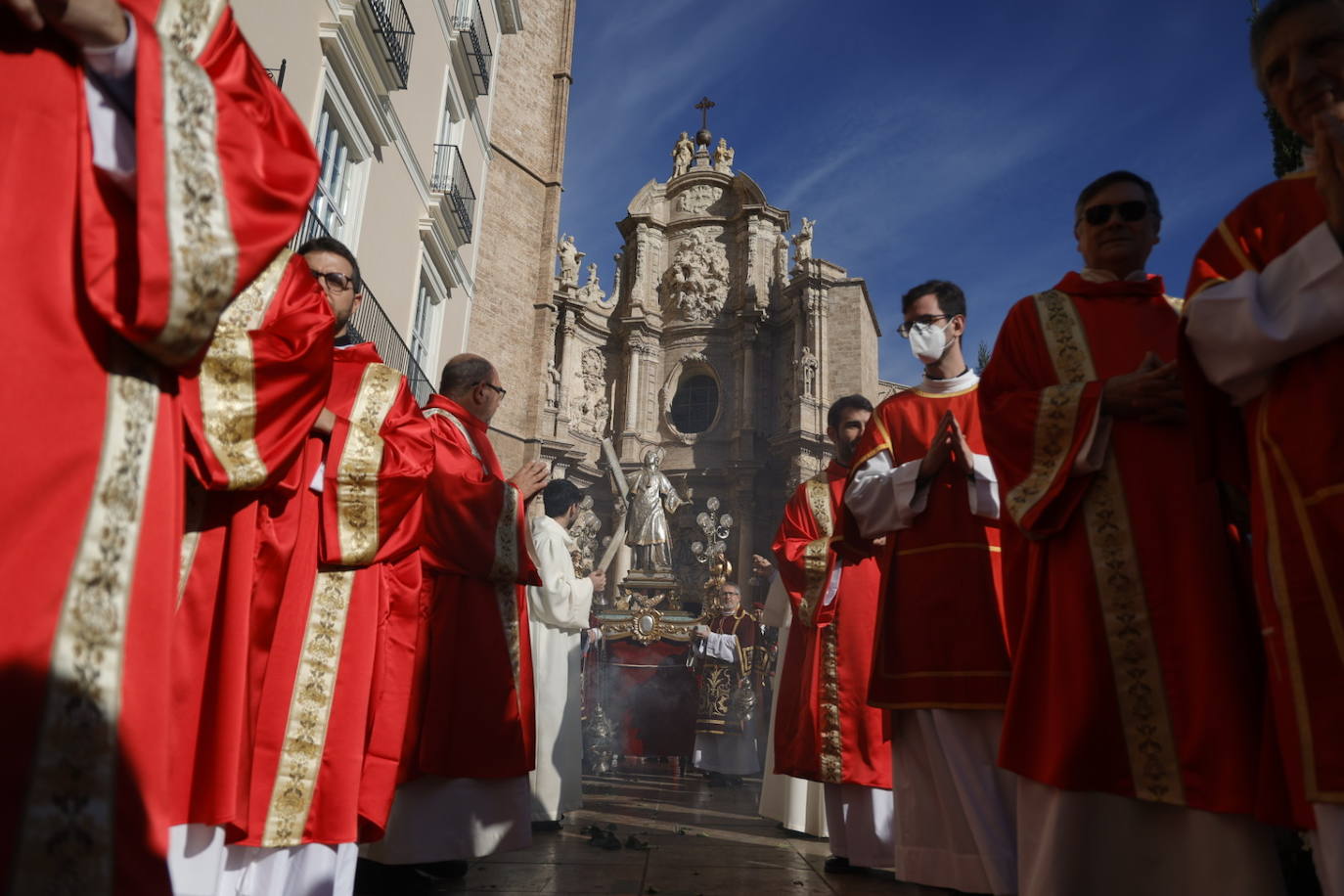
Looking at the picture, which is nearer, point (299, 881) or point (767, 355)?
point (299, 881)

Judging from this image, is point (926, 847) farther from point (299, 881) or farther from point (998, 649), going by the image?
point (299, 881)

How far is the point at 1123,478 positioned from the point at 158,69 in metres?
2.40

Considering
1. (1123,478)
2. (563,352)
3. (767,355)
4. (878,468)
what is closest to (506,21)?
(563,352)

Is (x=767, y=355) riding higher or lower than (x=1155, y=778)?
higher

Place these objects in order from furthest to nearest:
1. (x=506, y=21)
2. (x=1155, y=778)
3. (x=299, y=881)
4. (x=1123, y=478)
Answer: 1. (x=506, y=21)
2. (x=299, y=881)
3. (x=1123, y=478)
4. (x=1155, y=778)

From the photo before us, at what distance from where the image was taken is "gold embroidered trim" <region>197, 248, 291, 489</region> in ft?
6.42

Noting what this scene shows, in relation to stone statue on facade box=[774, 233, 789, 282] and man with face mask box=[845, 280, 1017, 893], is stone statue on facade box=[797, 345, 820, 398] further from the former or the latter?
man with face mask box=[845, 280, 1017, 893]

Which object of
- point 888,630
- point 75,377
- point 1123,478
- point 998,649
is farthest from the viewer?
point 888,630

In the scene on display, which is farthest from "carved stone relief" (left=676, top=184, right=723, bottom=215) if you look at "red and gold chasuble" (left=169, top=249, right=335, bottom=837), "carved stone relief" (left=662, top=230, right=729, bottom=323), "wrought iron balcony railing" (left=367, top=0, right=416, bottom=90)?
"red and gold chasuble" (left=169, top=249, right=335, bottom=837)

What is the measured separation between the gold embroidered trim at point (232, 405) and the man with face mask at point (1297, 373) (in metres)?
2.10

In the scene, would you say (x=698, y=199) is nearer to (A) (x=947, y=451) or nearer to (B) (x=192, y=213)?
(A) (x=947, y=451)

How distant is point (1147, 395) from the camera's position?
2270 mm

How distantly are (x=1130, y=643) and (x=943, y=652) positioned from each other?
112 cm

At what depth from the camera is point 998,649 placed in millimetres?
3186
